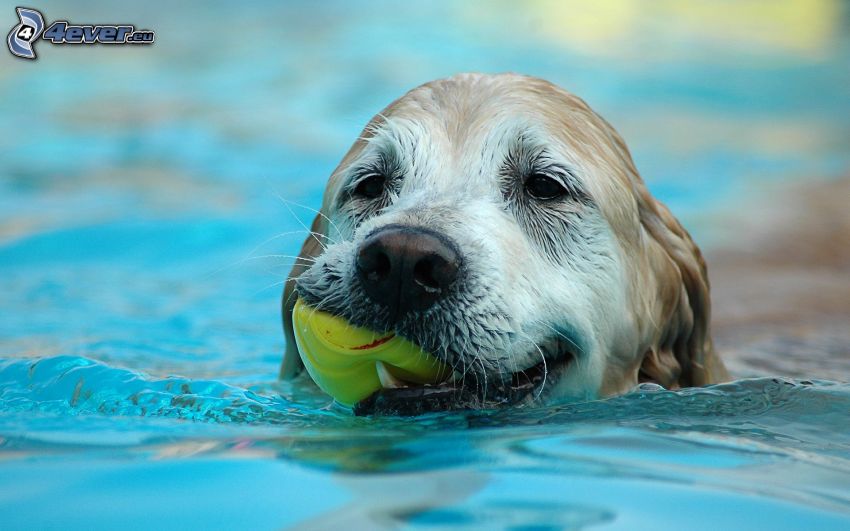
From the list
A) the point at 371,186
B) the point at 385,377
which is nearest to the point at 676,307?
the point at 371,186

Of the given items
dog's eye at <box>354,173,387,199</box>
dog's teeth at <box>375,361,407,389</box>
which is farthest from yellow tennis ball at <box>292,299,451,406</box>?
dog's eye at <box>354,173,387,199</box>

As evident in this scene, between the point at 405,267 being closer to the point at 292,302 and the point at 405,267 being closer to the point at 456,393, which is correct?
the point at 456,393

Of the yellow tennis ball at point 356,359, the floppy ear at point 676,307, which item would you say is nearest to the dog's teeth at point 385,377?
the yellow tennis ball at point 356,359

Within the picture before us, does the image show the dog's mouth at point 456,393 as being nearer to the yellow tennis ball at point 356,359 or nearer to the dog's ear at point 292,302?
the yellow tennis ball at point 356,359

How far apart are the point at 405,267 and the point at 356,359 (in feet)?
1.19

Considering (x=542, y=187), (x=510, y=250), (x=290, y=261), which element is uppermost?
(x=290, y=261)

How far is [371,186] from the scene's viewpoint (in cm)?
430

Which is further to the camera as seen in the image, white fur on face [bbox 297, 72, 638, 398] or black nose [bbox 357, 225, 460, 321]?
white fur on face [bbox 297, 72, 638, 398]

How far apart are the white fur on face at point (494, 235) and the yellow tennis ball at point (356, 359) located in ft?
0.14

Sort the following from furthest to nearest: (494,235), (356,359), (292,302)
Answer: (292,302) → (494,235) → (356,359)

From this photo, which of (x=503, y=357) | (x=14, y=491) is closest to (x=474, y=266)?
(x=503, y=357)

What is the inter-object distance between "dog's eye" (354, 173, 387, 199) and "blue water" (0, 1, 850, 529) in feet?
1.02

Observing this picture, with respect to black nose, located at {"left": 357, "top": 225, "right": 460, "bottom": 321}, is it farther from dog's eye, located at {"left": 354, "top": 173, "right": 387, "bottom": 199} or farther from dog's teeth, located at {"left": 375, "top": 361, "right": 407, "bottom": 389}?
dog's eye, located at {"left": 354, "top": 173, "right": 387, "bottom": 199}

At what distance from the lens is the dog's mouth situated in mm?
3404
